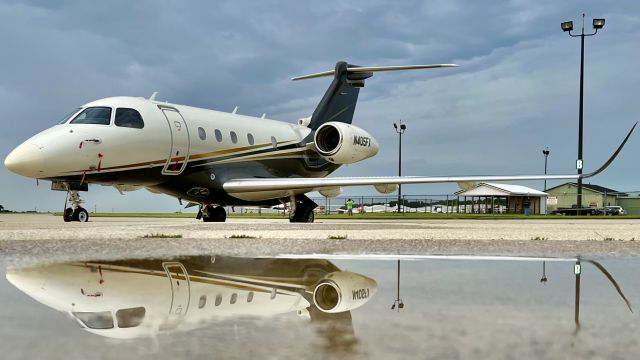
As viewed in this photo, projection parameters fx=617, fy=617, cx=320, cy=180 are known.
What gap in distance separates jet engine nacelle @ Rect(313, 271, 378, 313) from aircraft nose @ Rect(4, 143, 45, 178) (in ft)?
42.0

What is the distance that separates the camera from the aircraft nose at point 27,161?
15.6 meters

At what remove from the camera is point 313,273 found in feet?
16.9

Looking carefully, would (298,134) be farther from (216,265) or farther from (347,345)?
(347,345)

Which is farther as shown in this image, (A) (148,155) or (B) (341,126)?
(B) (341,126)

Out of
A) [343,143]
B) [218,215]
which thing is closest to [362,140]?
[343,143]

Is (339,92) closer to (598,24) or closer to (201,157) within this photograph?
(201,157)

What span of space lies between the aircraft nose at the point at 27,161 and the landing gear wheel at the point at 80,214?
196cm

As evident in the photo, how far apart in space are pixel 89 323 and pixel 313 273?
2407mm

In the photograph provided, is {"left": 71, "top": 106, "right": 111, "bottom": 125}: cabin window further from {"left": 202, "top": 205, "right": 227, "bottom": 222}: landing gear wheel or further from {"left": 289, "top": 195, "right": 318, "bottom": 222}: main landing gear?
{"left": 289, "top": 195, "right": 318, "bottom": 222}: main landing gear

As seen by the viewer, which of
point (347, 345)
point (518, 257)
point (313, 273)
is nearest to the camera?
point (347, 345)

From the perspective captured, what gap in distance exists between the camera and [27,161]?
15602 millimetres

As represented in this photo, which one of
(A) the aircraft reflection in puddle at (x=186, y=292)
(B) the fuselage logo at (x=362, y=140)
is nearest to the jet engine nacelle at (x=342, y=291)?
(A) the aircraft reflection in puddle at (x=186, y=292)

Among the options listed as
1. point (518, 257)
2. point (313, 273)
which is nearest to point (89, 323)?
point (313, 273)

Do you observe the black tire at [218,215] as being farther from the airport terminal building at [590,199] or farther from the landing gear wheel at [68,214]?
the airport terminal building at [590,199]
